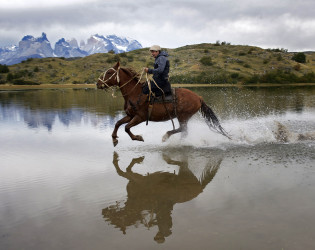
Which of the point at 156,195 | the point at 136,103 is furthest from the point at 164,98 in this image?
A: the point at 156,195

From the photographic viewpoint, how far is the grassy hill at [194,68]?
58934mm

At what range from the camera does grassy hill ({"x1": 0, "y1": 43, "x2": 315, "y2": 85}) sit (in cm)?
5893

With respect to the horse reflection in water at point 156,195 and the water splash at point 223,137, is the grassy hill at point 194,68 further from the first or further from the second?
the horse reflection in water at point 156,195

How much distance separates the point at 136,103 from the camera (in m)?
9.67

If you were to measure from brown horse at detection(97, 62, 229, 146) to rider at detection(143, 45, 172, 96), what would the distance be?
353 millimetres

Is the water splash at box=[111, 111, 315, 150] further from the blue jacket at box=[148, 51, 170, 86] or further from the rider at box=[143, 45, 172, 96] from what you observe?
the blue jacket at box=[148, 51, 170, 86]

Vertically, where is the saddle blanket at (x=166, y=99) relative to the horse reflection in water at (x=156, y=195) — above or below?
above

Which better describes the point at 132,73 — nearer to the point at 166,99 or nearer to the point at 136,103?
the point at 136,103

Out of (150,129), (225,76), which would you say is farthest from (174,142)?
(225,76)

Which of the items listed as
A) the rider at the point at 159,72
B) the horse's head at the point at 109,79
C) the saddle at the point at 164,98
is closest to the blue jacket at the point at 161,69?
the rider at the point at 159,72

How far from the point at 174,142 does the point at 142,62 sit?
67389 mm

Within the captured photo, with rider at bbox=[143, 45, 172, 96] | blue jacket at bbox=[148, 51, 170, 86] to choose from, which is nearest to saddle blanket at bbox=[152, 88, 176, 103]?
rider at bbox=[143, 45, 172, 96]

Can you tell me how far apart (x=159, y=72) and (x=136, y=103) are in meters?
1.17

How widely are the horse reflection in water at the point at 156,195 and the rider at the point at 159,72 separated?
2.59 metres
